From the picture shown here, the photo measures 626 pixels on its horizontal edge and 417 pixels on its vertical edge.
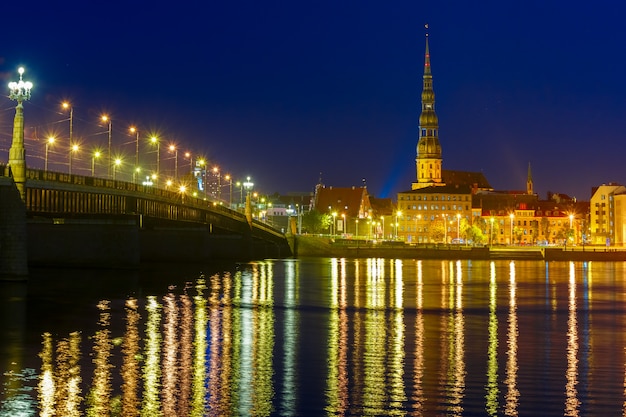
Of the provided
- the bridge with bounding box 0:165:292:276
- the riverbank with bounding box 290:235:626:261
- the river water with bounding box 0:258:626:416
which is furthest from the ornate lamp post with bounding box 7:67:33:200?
the riverbank with bounding box 290:235:626:261

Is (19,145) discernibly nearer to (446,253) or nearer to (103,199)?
(103,199)

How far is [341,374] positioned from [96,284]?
4122 cm

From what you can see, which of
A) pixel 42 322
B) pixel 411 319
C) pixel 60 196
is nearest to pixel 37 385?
pixel 42 322

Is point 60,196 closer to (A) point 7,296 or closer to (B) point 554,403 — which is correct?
(A) point 7,296

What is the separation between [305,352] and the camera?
35.4 meters

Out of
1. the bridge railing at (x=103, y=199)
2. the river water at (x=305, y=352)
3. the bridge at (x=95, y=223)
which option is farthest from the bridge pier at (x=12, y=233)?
the bridge railing at (x=103, y=199)

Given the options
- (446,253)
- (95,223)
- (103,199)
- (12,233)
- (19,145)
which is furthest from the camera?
(446,253)

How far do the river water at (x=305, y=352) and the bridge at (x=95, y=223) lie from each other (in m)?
4.76

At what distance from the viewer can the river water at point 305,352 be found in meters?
25.7

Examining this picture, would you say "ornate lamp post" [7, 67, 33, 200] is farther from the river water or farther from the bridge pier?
the river water

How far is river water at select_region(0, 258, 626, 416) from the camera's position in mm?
25672

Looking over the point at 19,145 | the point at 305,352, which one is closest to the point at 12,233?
the point at 19,145

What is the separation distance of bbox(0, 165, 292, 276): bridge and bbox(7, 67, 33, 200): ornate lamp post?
633mm

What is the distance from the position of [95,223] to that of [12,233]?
23158mm
